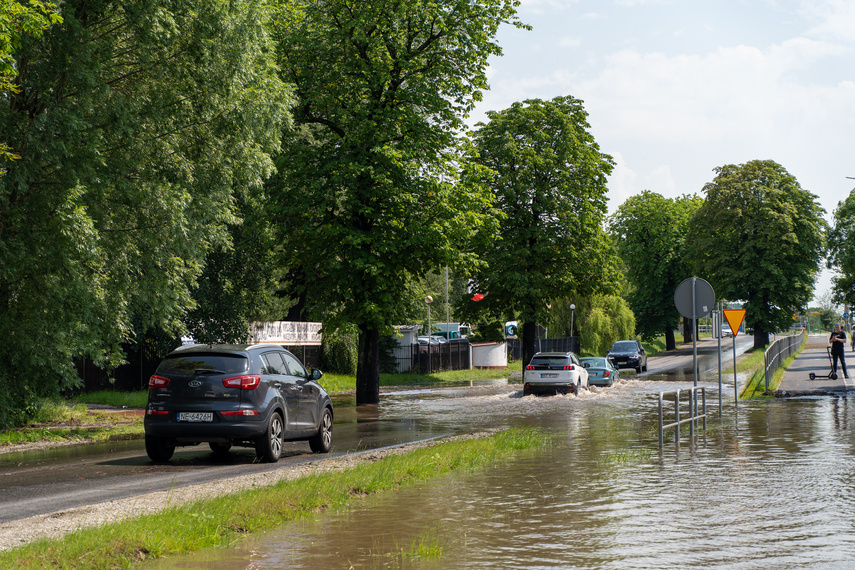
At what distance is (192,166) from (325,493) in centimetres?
1191

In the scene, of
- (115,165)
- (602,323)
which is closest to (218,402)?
(115,165)

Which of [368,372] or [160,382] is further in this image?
[368,372]

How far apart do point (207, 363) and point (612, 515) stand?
702cm

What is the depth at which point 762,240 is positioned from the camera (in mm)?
63562

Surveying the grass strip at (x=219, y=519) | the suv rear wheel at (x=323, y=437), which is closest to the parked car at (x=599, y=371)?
Result: the suv rear wheel at (x=323, y=437)

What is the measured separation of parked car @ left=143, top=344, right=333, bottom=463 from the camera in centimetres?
1334

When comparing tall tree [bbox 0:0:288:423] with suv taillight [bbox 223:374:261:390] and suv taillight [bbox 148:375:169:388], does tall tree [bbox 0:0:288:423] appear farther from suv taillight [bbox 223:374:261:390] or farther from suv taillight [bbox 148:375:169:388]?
suv taillight [bbox 223:374:261:390]

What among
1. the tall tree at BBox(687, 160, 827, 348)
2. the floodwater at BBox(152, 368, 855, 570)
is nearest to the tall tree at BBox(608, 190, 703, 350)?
the tall tree at BBox(687, 160, 827, 348)

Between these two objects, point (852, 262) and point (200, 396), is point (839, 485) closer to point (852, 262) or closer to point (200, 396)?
point (200, 396)

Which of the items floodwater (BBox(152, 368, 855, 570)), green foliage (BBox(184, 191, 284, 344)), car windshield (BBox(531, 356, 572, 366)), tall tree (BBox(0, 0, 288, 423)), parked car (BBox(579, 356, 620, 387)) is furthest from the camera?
parked car (BBox(579, 356, 620, 387))

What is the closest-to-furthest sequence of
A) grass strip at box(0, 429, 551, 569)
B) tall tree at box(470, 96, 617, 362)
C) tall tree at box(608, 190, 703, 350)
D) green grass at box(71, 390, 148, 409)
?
grass strip at box(0, 429, 551, 569) < green grass at box(71, 390, 148, 409) < tall tree at box(470, 96, 617, 362) < tall tree at box(608, 190, 703, 350)

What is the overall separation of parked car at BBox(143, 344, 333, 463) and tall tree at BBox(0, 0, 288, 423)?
4414 millimetres

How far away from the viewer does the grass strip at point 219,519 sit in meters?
6.67

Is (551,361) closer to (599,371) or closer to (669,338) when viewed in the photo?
(599,371)
